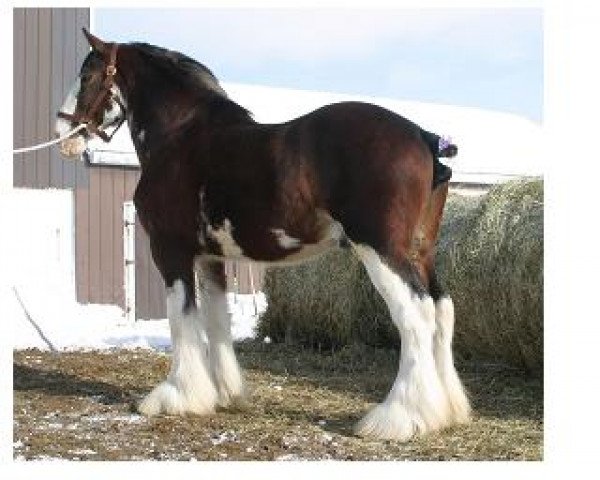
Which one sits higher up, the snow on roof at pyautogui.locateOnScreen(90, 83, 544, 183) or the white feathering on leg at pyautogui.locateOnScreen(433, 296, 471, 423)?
the snow on roof at pyautogui.locateOnScreen(90, 83, 544, 183)

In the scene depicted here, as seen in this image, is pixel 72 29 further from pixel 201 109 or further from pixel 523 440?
pixel 523 440

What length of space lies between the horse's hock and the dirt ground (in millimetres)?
230

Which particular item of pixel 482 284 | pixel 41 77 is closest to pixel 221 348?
pixel 482 284

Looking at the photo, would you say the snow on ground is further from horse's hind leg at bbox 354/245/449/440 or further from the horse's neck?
horse's hind leg at bbox 354/245/449/440

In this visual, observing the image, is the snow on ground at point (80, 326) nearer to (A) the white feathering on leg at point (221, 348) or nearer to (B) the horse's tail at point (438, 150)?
(A) the white feathering on leg at point (221, 348)

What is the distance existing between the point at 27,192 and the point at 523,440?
7.85m

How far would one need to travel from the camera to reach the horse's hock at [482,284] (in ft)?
17.9

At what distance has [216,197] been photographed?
4.50 meters

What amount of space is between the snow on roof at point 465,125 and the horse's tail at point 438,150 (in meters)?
8.71

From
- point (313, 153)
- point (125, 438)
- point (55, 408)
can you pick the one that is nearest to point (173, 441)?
point (125, 438)

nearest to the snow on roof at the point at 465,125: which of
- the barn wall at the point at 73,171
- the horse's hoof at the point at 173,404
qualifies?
the barn wall at the point at 73,171

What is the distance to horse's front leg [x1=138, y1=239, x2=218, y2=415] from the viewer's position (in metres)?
4.61

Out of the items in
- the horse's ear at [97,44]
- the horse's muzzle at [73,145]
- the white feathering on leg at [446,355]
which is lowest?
the white feathering on leg at [446,355]

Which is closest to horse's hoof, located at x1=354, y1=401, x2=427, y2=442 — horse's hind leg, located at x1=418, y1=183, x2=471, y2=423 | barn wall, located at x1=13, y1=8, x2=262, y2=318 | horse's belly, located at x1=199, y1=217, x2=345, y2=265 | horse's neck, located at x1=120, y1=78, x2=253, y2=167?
horse's hind leg, located at x1=418, y1=183, x2=471, y2=423
